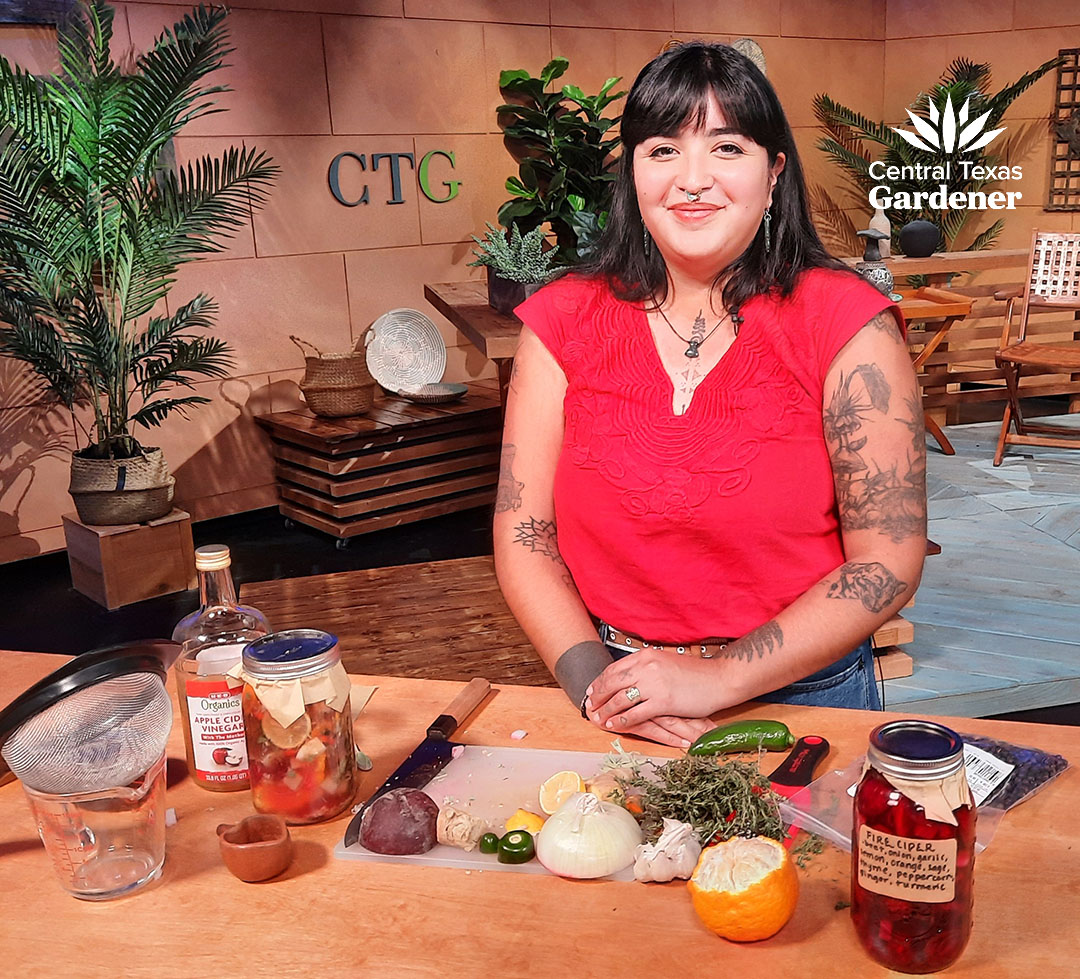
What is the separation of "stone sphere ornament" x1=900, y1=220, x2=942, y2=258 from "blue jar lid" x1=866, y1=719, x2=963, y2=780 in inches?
270

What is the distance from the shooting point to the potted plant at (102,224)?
457 centimetres

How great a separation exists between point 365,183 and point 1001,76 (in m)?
4.84

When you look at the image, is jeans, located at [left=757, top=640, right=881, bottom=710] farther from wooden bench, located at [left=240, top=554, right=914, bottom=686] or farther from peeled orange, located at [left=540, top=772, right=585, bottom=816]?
wooden bench, located at [left=240, top=554, right=914, bottom=686]

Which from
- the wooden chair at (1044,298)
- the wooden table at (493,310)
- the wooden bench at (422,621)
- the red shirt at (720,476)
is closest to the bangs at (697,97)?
the red shirt at (720,476)

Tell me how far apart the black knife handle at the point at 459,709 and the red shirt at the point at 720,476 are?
1.05 feet

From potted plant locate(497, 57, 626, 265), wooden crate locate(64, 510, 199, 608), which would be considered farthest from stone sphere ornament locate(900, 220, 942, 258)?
wooden crate locate(64, 510, 199, 608)

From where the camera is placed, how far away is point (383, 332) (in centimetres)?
622

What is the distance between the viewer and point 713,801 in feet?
3.85

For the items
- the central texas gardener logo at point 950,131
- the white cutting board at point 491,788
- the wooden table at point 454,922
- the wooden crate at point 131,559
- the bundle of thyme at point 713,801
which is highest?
the central texas gardener logo at point 950,131

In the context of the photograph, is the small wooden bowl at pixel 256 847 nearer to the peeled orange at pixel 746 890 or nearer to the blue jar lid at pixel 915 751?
the peeled orange at pixel 746 890

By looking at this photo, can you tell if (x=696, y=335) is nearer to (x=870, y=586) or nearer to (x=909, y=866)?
(x=870, y=586)

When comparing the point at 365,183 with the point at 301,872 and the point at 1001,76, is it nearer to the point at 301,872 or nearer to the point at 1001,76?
the point at 1001,76

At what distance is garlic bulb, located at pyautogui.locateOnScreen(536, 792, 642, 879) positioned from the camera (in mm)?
1165

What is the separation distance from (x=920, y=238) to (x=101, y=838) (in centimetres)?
701
